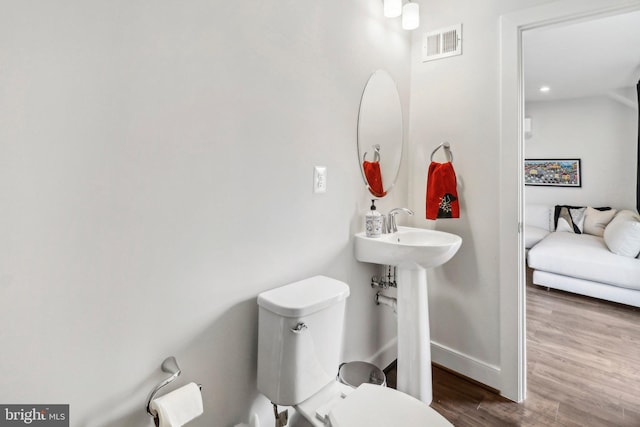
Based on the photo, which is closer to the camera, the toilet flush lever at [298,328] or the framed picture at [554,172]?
the toilet flush lever at [298,328]

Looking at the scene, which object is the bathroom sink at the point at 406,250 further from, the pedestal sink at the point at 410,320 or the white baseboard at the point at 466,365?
the white baseboard at the point at 466,365

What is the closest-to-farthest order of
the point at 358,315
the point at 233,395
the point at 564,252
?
the point at 233,395 → the point at 358,315 → the point at 564,252

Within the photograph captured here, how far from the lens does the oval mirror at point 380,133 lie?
5.63 ft

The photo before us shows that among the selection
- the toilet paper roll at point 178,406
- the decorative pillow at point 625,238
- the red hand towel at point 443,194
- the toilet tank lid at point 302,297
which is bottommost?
the toilet paper roll at point 178,406

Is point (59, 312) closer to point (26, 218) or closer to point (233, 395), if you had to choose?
point (26, 218)

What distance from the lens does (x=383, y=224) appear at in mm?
1821

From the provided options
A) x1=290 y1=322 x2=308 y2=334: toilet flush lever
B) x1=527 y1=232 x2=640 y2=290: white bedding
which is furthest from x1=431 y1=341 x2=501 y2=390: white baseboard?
x1=527 y1=232 x2=640 y2=290: white bedding

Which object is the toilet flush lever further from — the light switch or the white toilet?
the light switch

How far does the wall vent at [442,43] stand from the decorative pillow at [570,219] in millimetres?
3807

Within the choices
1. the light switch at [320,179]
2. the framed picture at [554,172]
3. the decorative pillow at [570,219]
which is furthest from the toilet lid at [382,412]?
the framed picture at [554,172]

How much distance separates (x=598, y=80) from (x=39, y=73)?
17.4 feet

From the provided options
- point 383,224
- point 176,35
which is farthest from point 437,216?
point 176,35

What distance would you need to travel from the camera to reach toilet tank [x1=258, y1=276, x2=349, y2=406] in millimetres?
1076

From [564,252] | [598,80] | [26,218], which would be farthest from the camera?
[598,80]
